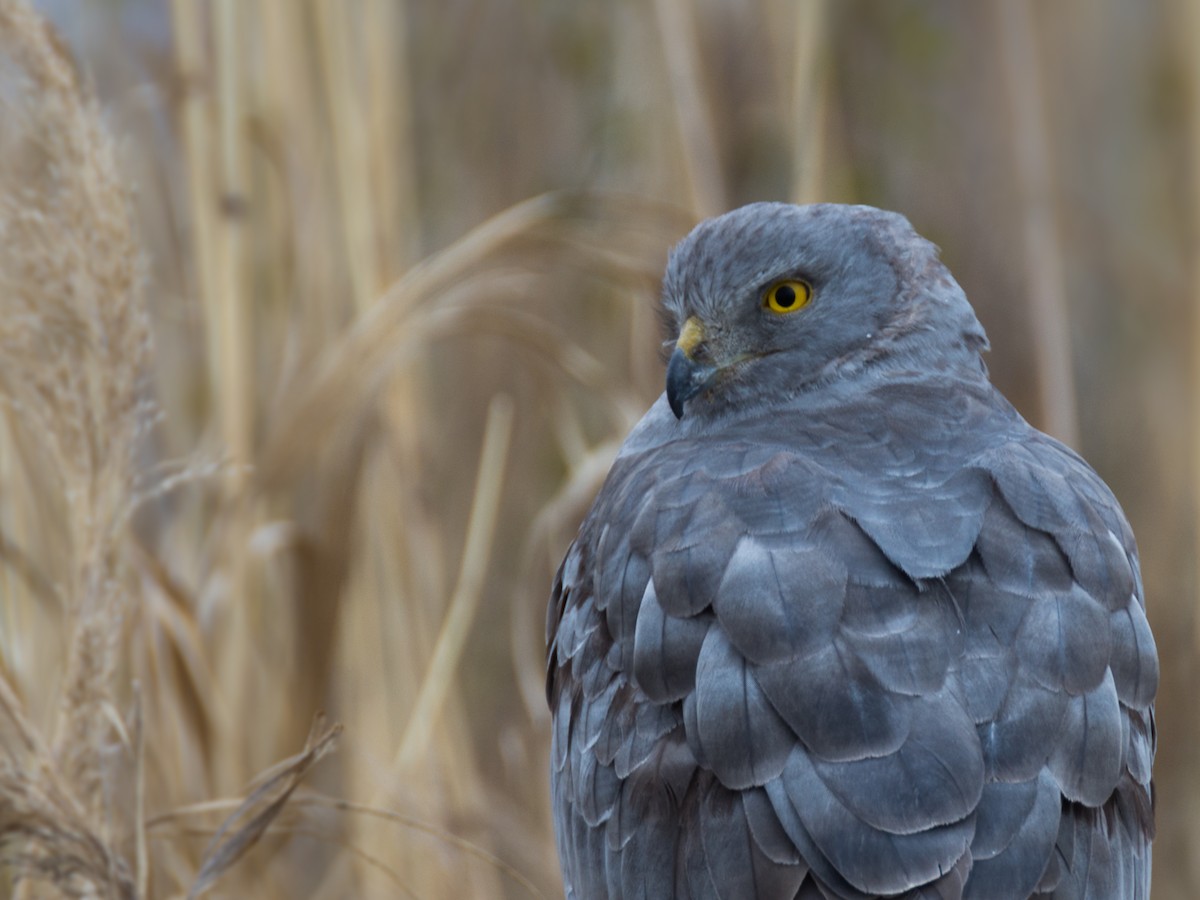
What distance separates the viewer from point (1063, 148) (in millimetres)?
4004

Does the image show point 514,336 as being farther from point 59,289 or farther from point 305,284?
point 59,289

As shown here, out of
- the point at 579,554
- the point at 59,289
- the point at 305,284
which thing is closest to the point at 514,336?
the point at 305,284

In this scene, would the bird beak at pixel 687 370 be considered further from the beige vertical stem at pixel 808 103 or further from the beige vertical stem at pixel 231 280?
the beige vertical stem at pixel 231 280

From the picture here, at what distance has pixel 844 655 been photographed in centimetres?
149

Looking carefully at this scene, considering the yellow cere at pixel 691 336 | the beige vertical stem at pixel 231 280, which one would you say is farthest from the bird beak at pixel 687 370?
the beige vertical stem at pixel 231 280

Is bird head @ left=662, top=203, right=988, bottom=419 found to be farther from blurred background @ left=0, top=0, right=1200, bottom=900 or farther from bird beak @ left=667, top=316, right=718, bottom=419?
blurred background @ left=0, top=0, right=1200, bottom=900

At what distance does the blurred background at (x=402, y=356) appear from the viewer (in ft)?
7.42

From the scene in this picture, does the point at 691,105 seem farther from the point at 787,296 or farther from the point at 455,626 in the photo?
the point at 455,626

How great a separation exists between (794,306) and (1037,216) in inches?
33.7

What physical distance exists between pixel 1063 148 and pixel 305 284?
2.46 metres

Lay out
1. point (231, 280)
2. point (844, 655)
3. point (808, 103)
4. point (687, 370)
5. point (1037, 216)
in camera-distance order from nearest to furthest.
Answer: point (844, 655), point (687, 370), point (231, 280), point (808, 103), point (1037, 216)

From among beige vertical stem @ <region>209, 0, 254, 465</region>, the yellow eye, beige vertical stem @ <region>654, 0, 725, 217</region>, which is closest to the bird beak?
the yellow eye

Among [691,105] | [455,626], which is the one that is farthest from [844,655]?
[691,105]

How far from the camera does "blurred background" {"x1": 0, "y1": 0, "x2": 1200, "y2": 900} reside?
226 cm
